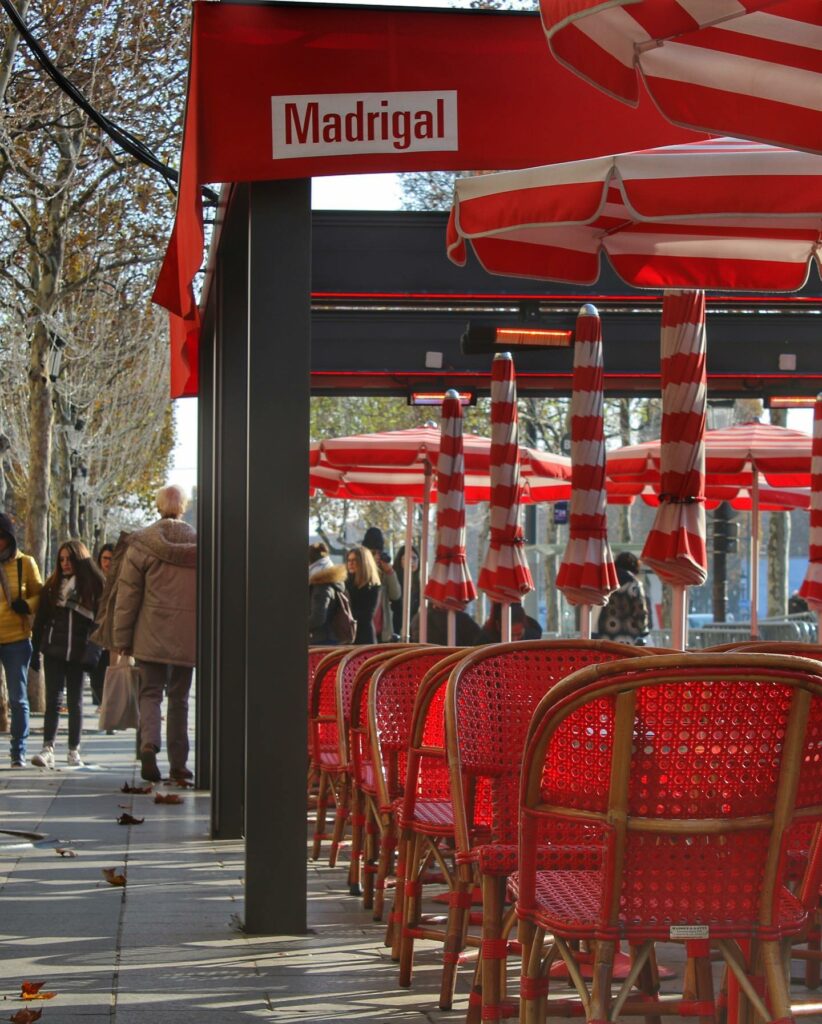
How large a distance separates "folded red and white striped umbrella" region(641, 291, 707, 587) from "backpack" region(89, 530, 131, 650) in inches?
216

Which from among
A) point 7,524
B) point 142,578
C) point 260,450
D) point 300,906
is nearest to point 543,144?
point 260,450

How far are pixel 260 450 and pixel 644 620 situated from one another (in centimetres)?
1129

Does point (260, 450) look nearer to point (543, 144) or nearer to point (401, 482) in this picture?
point (543, 144)

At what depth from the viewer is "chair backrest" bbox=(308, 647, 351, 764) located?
8336 mm

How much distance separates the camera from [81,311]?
89.4 feet

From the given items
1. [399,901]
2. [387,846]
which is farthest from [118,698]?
→ [399,901]

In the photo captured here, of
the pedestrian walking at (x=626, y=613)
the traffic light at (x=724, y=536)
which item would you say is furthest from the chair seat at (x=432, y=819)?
the traffic light at (x=724, y=536)

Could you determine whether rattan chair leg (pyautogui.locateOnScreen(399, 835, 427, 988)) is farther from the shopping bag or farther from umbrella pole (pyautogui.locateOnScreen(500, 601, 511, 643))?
the shopping bag

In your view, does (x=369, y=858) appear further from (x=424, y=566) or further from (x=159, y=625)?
(x=424, y=566)

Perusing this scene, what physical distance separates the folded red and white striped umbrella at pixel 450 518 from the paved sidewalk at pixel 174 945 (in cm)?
390

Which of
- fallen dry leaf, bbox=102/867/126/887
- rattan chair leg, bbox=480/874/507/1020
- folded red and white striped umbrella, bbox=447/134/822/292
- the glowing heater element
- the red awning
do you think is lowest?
fallen dry leaf, bbox=102/867/126/887

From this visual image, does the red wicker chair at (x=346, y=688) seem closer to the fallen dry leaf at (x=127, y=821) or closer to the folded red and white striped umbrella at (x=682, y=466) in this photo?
the folded red and white striped umbrella at (x=682, y=466)

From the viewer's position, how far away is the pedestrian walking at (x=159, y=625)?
11.8 metres

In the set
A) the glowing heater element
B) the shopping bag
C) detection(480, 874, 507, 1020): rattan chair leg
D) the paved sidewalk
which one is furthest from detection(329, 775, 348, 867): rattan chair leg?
the glowing heater element
